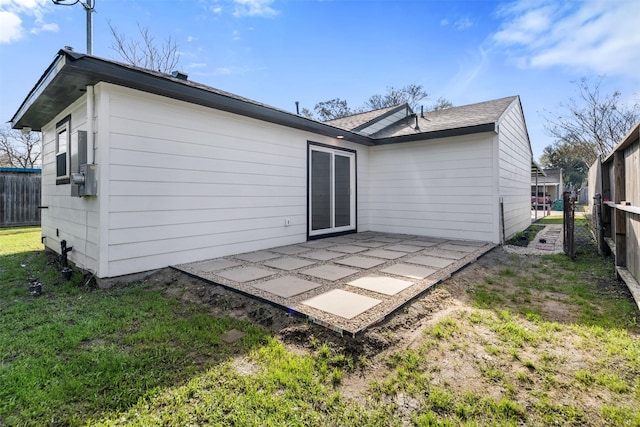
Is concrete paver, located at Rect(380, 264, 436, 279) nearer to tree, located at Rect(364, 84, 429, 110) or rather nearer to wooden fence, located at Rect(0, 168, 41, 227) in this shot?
wooden fence, located at Rect(0, 168, 41, 227)

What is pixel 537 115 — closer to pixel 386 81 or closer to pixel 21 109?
pixel 386 81

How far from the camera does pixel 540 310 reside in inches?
113

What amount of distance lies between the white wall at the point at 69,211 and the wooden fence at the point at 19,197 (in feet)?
21.0

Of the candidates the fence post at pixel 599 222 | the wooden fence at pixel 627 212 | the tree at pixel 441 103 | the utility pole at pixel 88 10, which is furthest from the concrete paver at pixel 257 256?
the tree at pixel 441 103

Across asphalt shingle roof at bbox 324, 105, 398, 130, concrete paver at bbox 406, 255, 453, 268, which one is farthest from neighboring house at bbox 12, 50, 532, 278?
concrete paver at bbox 406, 255, 453, 268

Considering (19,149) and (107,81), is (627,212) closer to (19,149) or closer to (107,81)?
(107,81)

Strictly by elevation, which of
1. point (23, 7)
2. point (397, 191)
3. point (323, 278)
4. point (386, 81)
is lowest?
point (323, 278)

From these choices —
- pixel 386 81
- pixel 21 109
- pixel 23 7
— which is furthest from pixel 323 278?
pixel 386 81

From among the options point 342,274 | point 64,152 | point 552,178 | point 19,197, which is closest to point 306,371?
point 342,274

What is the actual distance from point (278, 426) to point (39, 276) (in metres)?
4.81

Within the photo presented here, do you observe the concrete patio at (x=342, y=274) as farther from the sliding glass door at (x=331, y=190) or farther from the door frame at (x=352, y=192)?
the sliding glass door at (x=331, y=190)

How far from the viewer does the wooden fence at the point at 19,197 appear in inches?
404

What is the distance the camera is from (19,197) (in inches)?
415

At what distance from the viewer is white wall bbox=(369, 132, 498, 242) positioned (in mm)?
6133
